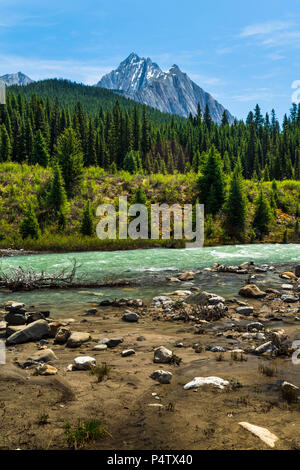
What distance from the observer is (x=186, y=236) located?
4294 centimetres

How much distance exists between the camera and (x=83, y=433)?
398cm

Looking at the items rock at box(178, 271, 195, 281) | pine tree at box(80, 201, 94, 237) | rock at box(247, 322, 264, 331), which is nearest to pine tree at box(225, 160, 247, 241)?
pine tree at box(80, 201, 94, 237)

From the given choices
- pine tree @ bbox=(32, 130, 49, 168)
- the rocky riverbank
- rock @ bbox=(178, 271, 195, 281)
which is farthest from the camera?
pine tree @ bbox=(32, 130, 49, 168)

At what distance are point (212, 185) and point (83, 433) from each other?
48463 millimetres

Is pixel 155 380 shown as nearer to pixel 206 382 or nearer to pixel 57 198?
pixel 206 382

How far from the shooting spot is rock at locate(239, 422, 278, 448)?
3.87 meters

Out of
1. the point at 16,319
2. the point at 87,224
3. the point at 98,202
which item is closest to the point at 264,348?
the point at 16,319

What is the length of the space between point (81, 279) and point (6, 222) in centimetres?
2942

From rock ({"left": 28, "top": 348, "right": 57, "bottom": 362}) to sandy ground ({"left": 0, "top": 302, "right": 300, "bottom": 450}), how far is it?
0.17 metres

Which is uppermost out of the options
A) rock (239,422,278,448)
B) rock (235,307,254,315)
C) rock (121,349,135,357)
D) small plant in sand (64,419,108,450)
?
small plant in sand (64,419,108,450)

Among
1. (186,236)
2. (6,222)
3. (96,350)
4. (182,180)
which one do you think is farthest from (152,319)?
(182,180)

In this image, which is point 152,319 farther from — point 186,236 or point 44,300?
point 186,236

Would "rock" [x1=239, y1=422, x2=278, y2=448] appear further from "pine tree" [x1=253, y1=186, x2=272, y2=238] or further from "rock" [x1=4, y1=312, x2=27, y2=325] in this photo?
"pine tree" [x1=253, y1=186, x2=272, y2=238]

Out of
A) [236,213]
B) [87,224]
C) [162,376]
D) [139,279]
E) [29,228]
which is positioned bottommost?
[139,279]
